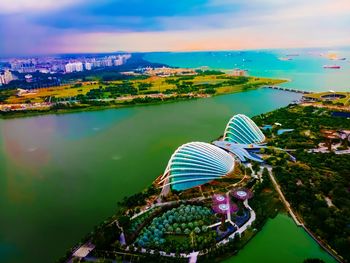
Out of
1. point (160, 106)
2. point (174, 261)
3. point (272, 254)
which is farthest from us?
point (160, 106)

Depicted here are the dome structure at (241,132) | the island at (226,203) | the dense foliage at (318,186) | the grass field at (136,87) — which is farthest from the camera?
the grass field at (136,87)

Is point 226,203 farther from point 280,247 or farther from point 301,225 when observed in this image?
point 301,225

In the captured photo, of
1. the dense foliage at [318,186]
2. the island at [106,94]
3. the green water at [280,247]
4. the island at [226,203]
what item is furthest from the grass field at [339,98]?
the green water at [280,247]

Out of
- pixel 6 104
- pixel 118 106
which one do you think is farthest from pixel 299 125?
pixel 6 104

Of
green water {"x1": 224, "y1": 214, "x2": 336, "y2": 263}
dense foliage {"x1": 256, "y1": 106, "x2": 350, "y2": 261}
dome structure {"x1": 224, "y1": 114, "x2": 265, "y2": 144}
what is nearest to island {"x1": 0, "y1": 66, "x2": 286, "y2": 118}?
dome structure {"x1": 224, "y1": 114, "x2": 265, "y2": 144}

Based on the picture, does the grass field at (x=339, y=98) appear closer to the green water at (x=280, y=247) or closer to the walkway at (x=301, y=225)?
the walkway at (x=301, y=225)

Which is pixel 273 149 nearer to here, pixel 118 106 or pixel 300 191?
pixel 300 191

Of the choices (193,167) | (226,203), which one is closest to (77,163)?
(193,167)
